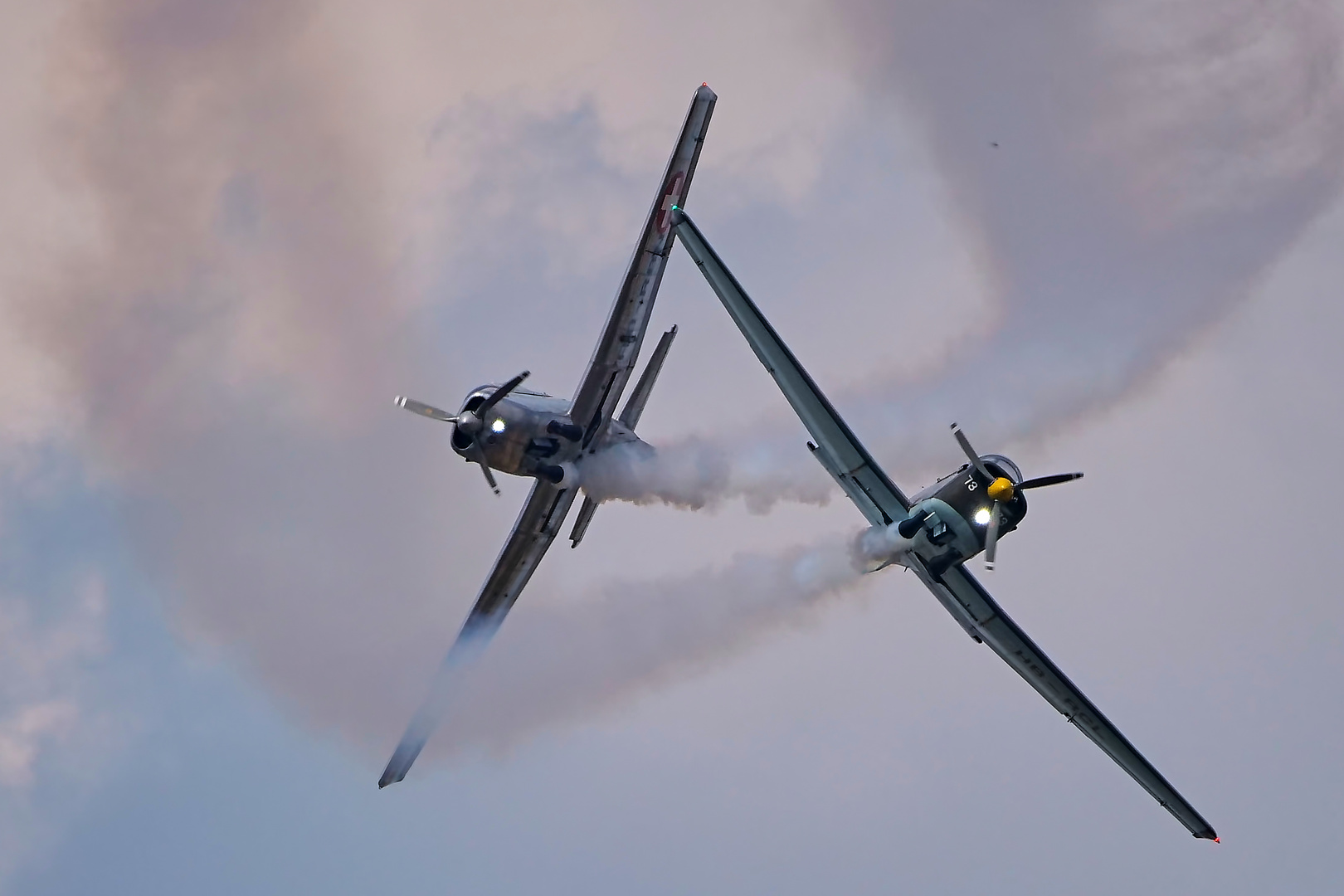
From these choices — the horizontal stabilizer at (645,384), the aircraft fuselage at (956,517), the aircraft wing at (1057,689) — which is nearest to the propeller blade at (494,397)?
the horizontal stabilizer at (645,384)

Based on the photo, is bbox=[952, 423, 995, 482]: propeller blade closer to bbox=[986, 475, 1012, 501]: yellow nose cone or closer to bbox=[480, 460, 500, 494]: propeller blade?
bbox=[986, 475, 1012, 501]: yellow nose cone

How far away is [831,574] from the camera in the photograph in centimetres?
6238

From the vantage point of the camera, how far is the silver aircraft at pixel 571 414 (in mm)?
62156

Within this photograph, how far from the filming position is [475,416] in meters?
61.7

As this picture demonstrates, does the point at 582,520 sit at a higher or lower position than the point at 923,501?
higher

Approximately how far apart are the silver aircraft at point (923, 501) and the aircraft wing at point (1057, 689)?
0.06m

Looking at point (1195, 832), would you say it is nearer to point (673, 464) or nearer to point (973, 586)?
point (973, 586)

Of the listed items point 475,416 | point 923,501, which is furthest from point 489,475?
point 923,501

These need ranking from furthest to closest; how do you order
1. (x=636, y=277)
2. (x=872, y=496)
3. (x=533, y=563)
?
(x=533, y=563)
(x=636, y=277)
(x=872, y=496)

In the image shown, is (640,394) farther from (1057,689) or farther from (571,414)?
(1057,689)

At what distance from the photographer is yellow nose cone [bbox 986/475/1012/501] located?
5625 centimetres

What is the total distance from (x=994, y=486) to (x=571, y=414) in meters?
17.7

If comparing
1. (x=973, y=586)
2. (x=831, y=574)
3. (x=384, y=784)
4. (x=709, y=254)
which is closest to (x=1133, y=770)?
(x=973, y=586)

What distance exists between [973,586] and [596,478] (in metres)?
15.8
